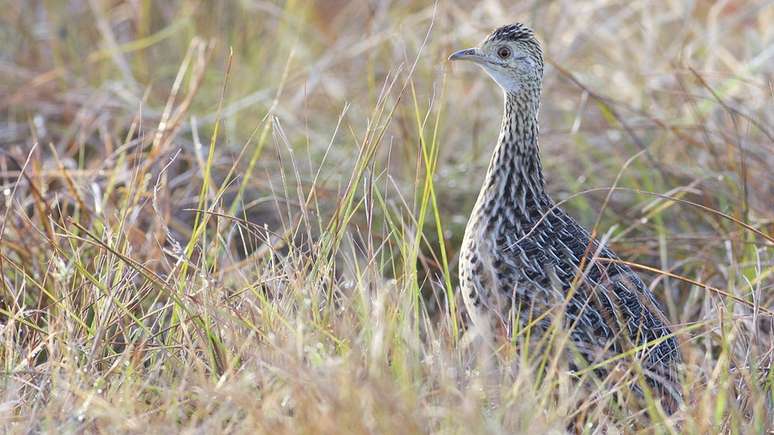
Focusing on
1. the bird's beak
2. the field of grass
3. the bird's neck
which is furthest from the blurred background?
the bird's neck

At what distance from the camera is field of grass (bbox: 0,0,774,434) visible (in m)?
2.91

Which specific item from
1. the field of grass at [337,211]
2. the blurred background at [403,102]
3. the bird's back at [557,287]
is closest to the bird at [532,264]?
the bird's back at [557,287]

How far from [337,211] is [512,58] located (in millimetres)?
1023

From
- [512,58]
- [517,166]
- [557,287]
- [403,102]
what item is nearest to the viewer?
[557,287]

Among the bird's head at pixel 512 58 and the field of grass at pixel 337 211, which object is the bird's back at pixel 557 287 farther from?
the bird's head at pixel 512 58

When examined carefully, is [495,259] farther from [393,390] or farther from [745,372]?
[393,390]

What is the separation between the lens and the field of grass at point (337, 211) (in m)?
2.91

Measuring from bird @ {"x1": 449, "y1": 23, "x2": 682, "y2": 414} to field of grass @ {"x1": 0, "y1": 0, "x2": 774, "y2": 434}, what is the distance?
11 cm

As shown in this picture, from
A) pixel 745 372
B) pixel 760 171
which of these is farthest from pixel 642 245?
pixel 745 372

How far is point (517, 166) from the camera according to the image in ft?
13.0

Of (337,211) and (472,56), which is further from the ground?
(472,56)

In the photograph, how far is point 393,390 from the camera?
2.64m

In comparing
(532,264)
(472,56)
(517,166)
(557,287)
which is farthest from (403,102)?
(557,287)

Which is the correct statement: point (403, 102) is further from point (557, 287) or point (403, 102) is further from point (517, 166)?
point (557, 287)
